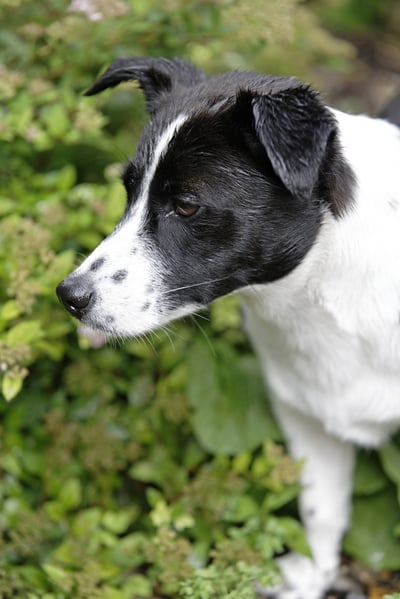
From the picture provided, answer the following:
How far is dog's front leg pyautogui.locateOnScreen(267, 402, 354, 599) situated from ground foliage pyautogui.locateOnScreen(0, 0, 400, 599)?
0.30 feet

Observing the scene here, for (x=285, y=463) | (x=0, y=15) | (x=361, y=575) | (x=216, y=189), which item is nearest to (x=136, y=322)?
(x=216, y=189)

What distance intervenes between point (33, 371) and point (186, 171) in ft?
4.34

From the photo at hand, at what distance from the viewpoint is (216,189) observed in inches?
81.5

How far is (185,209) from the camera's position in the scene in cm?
209

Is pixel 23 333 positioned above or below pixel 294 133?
below

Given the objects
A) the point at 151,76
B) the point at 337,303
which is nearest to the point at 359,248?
the point at 337,303

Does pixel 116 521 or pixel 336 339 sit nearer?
pixel 336 339

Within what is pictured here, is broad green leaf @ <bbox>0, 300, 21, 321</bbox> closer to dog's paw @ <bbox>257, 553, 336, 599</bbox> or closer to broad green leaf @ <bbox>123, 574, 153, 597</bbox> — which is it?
broad green leaf @ <bbox>123, 574, 153, 597</bbox>

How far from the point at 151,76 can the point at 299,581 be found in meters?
1.82

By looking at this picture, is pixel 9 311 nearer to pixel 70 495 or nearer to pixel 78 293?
pixel 78 293

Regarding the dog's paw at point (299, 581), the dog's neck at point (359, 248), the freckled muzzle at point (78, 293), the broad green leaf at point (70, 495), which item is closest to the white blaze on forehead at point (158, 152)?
the freckled muzzle at point (78, 293)

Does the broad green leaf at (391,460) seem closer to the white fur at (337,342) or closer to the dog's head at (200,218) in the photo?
the white fur at (337,342)

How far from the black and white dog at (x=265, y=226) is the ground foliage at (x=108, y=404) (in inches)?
20.1

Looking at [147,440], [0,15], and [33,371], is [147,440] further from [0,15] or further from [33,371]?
[0,15]
